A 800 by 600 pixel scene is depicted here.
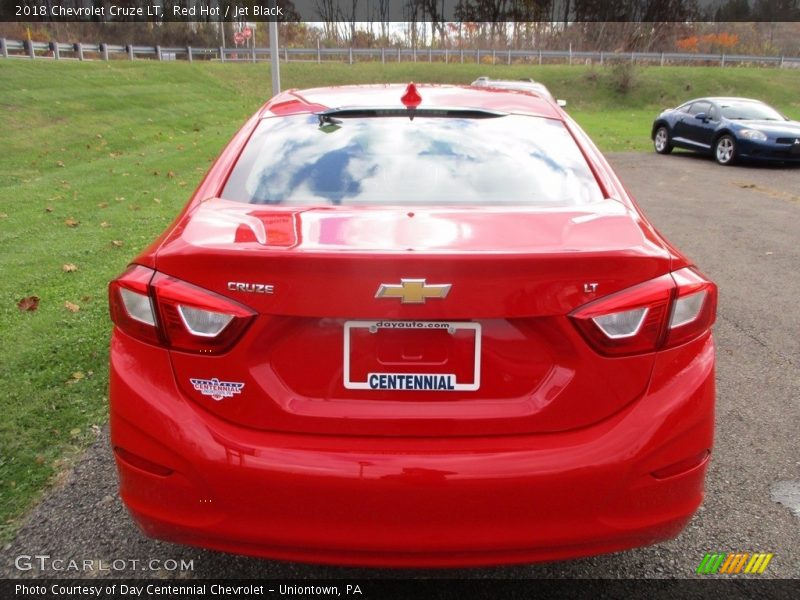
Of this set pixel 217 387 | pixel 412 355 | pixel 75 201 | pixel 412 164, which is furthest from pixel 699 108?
pixel 217 387

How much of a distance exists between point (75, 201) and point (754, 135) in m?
13.1

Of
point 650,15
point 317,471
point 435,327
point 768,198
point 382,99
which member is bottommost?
point 768,198

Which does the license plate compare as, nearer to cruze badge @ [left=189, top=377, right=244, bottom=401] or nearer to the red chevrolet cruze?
the red chevrolet cruze

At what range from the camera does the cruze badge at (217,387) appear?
191 centimetres

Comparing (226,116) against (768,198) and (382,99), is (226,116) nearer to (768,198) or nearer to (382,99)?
(768,198)

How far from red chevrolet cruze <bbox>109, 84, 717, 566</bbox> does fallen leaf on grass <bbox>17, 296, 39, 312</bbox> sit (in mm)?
3484

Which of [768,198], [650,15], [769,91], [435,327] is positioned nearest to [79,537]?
[435,327]

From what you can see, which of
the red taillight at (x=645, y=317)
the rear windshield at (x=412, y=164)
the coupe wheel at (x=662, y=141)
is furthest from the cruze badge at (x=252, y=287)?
the coupe wheel at (x=662, y=141)

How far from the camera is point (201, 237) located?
2.02 meters

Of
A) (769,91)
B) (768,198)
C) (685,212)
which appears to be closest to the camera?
(685,212)

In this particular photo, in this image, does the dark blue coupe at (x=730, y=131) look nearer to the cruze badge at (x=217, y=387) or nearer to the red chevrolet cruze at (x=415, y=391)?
the red chevrolet cruze at (x=415, y=391)

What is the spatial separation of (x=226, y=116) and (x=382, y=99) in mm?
20911

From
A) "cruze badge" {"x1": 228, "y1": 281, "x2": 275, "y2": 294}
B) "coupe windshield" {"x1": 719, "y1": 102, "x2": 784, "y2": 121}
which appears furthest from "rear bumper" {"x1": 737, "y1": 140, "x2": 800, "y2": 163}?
"cruze badge" {"x1": 228, "y1": 281, "x2": 275, "y2": 294}

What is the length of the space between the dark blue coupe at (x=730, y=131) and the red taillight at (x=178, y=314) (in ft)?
50.1
